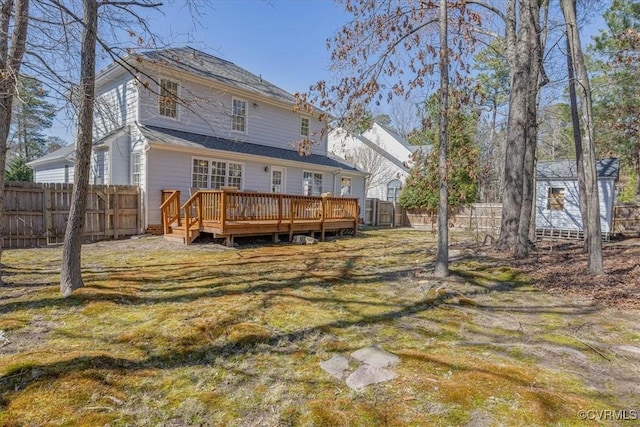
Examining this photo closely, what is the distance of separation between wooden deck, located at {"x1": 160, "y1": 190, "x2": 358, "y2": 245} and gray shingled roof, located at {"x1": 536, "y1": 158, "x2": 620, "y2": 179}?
36.5 feet

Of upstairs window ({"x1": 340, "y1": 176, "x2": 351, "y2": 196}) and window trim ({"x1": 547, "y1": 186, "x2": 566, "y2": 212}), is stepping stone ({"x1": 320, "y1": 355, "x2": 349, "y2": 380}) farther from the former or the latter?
window trim ({"x1": 547, "y1": 186, "x2": 566, "y2": 212})

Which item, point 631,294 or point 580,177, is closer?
point 631,294

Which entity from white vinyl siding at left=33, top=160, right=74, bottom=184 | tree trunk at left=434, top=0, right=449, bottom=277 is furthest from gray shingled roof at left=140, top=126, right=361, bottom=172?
tree trunk at left=434, top=0, right=449, bottom=277

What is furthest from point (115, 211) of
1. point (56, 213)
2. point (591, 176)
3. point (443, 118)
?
point (591, 176)

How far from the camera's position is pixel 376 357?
121 inches

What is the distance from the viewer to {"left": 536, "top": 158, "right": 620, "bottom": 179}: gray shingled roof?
14.7 metres

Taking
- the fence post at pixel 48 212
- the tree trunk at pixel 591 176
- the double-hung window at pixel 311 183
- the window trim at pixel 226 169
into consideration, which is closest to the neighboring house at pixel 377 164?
the double-hung window at pixel 311 183

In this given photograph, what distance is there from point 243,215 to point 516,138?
277 inches

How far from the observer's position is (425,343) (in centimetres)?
344

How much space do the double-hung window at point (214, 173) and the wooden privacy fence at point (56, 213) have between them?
195cm

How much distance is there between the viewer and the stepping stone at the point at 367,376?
264 centimetres

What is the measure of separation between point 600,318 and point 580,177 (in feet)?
18.1

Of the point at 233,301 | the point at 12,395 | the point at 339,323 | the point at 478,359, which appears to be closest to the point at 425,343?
the point at 478,359

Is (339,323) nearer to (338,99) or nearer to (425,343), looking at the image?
(425,343)
